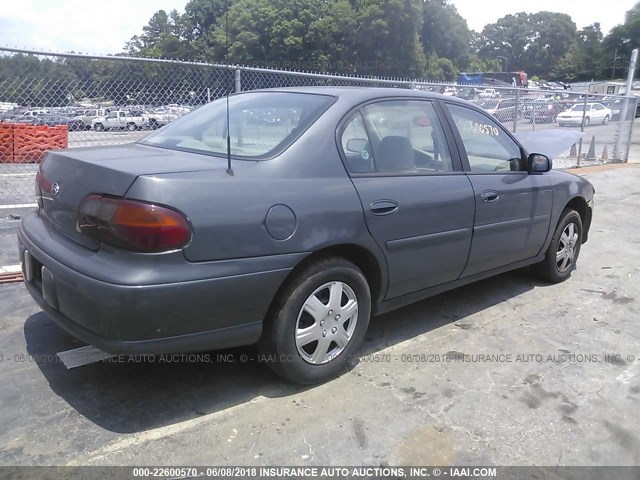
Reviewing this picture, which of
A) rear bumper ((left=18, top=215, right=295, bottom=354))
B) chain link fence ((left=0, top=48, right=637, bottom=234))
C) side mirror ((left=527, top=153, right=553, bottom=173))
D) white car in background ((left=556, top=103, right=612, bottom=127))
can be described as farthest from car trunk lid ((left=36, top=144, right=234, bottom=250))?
white car in background ((left=556, top=103, right=612, bottom=127))

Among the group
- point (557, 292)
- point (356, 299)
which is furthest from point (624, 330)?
point (356, 299)

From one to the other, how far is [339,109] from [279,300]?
1.17 meters

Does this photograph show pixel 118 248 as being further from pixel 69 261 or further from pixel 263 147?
pixel 263 147

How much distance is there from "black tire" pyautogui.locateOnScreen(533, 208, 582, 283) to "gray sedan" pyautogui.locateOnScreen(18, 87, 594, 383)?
87 cm

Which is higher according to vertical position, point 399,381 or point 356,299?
point 356,299

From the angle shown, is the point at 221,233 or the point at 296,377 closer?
the point at 221,233

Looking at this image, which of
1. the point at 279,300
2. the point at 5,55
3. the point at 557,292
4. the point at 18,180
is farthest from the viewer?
the point at 18,180

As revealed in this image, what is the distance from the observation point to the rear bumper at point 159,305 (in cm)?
227

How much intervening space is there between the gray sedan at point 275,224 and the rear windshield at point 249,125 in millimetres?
14

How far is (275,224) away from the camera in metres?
2.56

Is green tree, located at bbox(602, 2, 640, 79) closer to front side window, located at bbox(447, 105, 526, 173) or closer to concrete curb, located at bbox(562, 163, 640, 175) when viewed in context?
concrete curb, located at bbox(562, 163, 640, 175)

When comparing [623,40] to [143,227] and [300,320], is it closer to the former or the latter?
[300,320]

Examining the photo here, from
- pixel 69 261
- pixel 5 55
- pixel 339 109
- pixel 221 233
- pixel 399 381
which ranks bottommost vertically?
pixel 399 381

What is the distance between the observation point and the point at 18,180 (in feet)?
31.9
